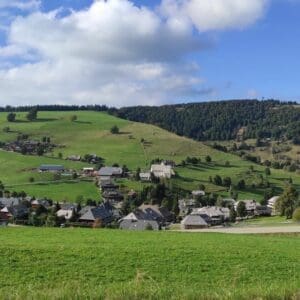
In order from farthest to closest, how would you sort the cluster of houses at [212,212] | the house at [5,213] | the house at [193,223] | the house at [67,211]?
the house at [67,211]
the house at [5,213]
the cluster of houses at [212,212]
the house at [193,223]

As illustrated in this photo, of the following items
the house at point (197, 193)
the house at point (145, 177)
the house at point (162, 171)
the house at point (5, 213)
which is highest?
the house at point (162, 171)

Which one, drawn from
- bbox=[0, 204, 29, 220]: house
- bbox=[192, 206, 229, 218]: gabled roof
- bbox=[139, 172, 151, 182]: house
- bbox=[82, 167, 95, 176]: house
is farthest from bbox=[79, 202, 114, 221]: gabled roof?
bbox=[82, 167, 95, 176]: house

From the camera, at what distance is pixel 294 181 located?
163125 mm

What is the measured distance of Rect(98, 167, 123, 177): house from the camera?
14976 cm

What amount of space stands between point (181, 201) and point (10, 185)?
143ft

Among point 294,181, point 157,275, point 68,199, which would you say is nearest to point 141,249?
point 157,275

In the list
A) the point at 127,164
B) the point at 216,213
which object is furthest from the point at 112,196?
the point at 127,164

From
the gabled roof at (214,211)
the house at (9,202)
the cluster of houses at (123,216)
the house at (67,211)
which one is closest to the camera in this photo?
the cluster of houses at (123,216)

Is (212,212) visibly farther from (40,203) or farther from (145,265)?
(145,265)

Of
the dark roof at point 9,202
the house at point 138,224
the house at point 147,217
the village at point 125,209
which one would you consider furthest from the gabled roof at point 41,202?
the house at point 138,224

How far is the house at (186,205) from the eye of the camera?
125625 mm

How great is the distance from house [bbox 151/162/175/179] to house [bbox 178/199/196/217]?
18079mm

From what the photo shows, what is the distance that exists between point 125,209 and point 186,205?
55.3ft

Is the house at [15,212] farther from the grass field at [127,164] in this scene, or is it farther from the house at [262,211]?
the house at [262,211]
